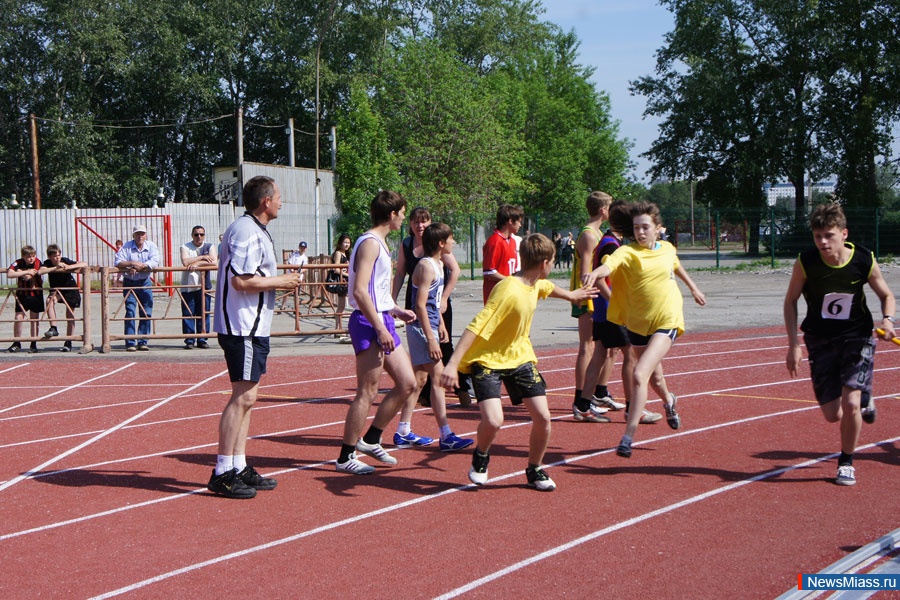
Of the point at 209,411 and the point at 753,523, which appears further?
the point at 209,411

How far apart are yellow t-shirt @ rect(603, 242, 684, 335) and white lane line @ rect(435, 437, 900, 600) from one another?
1284mm

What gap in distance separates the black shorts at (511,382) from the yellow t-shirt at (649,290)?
136 centimetres

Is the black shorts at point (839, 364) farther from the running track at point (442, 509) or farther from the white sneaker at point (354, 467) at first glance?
the white sneaker at point (354, 467)

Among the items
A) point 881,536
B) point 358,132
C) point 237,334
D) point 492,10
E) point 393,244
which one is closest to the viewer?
point 881,536

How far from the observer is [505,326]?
5996 millimetres

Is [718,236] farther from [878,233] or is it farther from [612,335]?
[612,335]

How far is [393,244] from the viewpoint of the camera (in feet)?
112

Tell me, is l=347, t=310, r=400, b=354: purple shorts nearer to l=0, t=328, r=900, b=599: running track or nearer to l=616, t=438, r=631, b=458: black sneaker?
l=0, t=328, r=900, b=599: running track

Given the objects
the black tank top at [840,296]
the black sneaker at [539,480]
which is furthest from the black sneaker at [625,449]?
the black tank top at [840,296]

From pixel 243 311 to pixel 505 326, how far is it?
5.51ft

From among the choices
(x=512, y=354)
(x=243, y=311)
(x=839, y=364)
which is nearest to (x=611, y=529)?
(x=512, y=354)

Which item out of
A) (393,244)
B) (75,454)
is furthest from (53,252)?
(393,244)

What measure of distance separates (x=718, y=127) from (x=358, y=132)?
21486 millimetres

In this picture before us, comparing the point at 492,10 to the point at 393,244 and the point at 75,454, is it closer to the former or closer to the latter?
the point at 393,244
